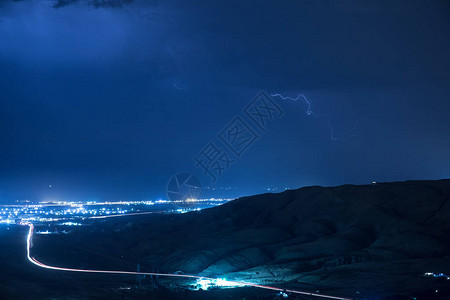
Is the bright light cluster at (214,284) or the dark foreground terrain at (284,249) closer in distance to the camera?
the dark foreground terrain at (284,249)

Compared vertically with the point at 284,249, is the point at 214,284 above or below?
below

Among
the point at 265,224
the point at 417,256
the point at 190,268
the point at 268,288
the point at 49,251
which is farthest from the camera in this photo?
the point at 265,224

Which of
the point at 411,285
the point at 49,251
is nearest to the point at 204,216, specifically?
the point at 49,251

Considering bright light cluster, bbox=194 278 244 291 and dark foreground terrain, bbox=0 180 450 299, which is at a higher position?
dark foreground terrain, bbox=0 180 450 299

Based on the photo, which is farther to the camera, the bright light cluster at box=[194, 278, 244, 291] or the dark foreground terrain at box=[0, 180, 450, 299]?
the bright light cluster at box=[194, 278, 244, 291]

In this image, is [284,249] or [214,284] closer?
[214,284]

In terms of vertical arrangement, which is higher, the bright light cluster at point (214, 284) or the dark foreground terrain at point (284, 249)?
the dark foreground terrain at point (284, 249)

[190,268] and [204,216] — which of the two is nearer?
[190,268]

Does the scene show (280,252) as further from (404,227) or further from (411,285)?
(411,285)
